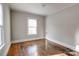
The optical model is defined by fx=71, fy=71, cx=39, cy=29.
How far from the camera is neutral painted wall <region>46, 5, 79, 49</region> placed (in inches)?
61.0

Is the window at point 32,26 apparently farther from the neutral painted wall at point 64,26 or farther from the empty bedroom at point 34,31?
the neutral painted wall at point 64,26

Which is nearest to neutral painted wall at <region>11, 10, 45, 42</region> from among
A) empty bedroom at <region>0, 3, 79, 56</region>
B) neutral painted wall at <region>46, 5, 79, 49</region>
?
empty bedroom at <region>0, 3, 79, 56</region>

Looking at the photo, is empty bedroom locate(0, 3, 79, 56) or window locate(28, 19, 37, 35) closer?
empty bedroom locate(0, 3, 79, 56)

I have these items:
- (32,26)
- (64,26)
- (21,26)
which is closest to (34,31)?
(32,26)

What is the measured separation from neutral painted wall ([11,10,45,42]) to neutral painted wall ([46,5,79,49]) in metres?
0.19

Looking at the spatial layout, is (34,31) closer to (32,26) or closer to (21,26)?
(32,26)

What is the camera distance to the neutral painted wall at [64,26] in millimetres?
1550

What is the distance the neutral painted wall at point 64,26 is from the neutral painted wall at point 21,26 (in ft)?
0.63

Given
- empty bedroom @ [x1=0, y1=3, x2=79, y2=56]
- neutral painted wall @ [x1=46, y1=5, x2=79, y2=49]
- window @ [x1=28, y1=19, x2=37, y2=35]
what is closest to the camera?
empty bedroom @ [x1=0, y1=3, x2=79, y2=56]

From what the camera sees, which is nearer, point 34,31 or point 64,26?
point 34,31

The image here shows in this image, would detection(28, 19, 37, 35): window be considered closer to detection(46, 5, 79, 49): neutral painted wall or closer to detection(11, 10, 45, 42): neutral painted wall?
detection(11, 10, 45, 42): neutral painted wall

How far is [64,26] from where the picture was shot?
5.96ft

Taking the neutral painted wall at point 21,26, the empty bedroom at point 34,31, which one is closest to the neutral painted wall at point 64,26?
the empty bedroom at point 34,31

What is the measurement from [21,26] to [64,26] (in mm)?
1079
